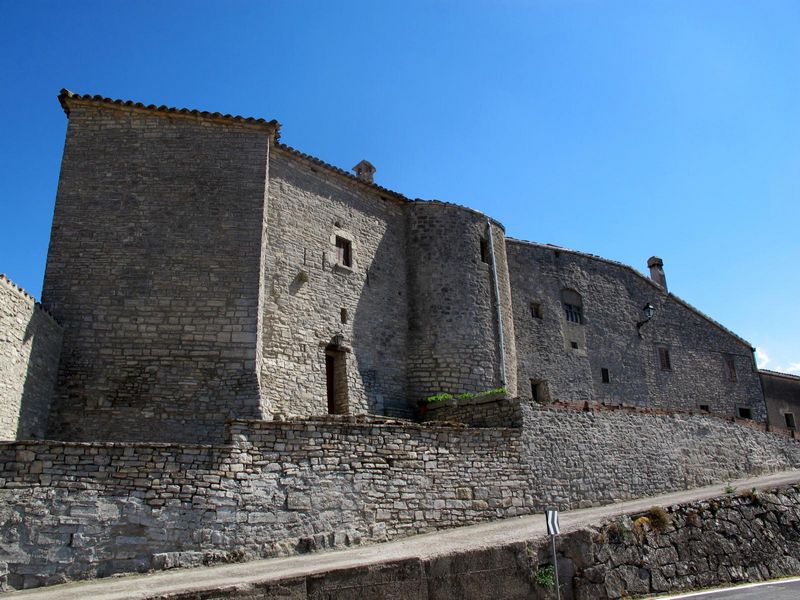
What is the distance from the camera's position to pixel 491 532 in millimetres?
10820

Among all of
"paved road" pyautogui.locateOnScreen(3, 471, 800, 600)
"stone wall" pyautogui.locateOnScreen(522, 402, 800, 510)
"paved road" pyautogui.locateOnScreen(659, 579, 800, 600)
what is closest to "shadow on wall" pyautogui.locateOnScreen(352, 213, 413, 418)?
Result: "stone wall" pyautogui.locateOnScreen(522, 402, 800, 510)

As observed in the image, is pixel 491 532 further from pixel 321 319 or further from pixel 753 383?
pixel 753 383

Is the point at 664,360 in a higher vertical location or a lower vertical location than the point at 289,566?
higher

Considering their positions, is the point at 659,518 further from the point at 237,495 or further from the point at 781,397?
the point at 781,397

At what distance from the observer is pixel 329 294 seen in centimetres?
1762

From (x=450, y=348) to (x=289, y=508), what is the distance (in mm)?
9316

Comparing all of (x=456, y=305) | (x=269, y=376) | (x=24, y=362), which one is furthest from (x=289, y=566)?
(x=456, y=305)

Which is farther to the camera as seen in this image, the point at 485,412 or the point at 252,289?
the point at 485,412

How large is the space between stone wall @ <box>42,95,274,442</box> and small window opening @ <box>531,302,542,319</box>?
11557 millimetres

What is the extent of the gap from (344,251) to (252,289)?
14.6 ft

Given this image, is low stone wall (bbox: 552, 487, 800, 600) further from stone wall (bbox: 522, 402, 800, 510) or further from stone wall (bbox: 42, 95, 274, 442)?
stone wall (bbox: 42, 95, 274, 442)

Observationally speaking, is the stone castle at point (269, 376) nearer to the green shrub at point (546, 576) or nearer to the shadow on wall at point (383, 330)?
the shadow on wall at point (383, 330)

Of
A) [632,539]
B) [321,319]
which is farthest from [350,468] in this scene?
[321,319]

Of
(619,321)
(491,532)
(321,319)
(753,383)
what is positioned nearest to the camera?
(491,532)
